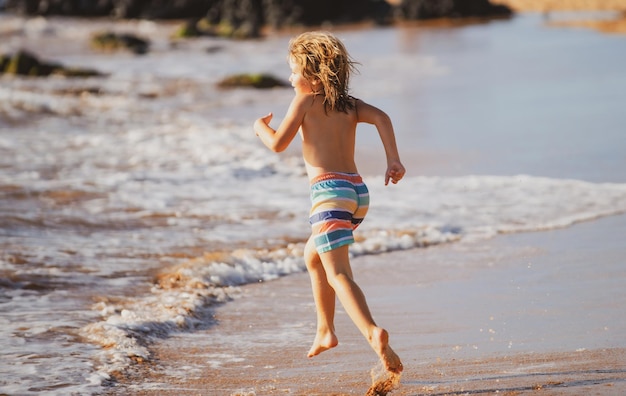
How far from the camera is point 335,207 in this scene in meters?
3.92

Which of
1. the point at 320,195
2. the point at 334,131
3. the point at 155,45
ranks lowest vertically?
the point at 155,45

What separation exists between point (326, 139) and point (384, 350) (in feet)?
3.14

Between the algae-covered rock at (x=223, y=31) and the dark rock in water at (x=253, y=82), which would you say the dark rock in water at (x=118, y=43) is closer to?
the algae-covered rock at (x=223, y=31)

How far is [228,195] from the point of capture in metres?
8.50

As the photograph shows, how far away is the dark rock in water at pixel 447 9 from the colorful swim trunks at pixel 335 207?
27460mm

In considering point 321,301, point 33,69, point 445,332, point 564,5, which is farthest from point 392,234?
point 564,5

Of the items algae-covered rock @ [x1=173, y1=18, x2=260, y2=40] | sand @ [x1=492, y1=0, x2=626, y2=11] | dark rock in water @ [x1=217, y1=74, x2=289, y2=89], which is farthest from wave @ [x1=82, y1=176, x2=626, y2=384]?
sand @ [x1=492, y1=0, x2=626, y2=11]

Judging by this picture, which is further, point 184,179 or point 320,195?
point 184,179

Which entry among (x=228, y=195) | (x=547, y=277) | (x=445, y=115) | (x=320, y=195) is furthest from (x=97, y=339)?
(x=445, y=115)

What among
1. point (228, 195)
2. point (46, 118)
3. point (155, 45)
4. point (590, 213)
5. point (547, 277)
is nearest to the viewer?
point (547, 277)

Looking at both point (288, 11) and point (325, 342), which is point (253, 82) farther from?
point (288, 11)

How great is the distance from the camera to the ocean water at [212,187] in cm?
525

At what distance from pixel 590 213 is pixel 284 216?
7.94ft

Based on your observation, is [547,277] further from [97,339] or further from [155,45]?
[155,45]
